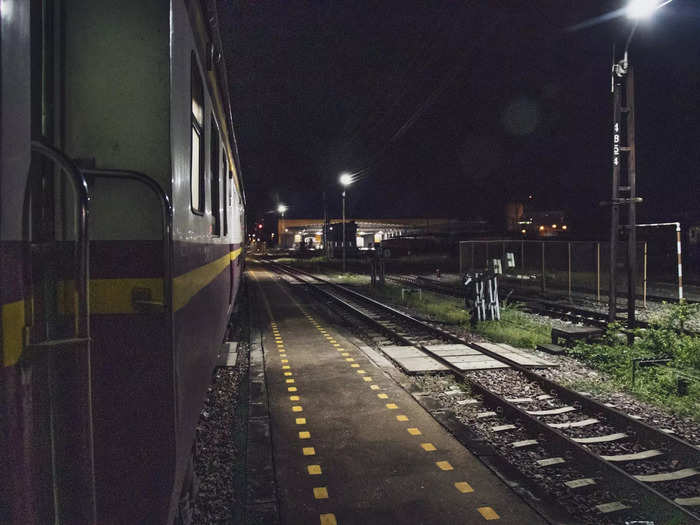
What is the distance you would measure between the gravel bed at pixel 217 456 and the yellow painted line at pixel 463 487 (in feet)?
5.99

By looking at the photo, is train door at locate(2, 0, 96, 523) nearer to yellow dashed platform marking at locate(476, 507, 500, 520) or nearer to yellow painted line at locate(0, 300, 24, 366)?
yellow painted line at locate(0, 300, 24, 366)

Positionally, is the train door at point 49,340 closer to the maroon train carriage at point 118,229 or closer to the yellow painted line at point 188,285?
the maroon train carriage at point 118,229

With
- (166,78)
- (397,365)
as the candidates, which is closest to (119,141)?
(166,78)

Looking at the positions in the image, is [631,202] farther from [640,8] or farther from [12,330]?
[12,330]

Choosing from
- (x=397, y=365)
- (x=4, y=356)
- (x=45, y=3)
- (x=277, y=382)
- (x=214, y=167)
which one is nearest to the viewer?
(x=4, y=356)

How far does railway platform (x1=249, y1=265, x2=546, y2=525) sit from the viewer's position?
4066mm

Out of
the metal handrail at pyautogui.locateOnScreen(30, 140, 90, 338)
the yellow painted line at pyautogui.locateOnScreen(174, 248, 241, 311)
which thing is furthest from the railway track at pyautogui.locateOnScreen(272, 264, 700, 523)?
the metal handrail at pyautogui.locateOnScreen(30, 140, 90, 338)

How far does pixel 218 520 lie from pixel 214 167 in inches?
131

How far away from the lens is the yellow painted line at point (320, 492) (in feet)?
14.1

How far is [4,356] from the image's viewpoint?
5.22 feet

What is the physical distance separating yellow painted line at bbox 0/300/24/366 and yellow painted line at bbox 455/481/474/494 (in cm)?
374

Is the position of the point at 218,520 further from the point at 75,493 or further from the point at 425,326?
the point at 425,326

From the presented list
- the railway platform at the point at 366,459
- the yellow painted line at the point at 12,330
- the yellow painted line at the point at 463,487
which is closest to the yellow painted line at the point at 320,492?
the railway platform at the point at 366,459

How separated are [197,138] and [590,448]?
4794mm
